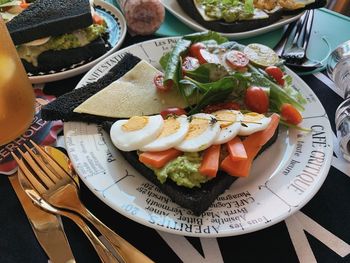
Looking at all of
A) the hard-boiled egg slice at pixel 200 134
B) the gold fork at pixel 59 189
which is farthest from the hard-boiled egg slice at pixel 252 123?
the gold fork at pixel 59 189

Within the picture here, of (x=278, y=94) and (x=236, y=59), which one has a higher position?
(x=236, y=59)

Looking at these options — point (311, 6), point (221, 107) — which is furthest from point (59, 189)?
point (311, 6)

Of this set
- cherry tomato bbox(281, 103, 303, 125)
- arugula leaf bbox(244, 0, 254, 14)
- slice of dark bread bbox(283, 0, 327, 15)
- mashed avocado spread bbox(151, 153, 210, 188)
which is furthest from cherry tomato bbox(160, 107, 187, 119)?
slice of dark bread bbox(283, 0, 327, 15)

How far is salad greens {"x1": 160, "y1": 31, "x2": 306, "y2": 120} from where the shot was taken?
1.60m

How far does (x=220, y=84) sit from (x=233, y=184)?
435mm

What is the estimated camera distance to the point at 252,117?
146 centimetres

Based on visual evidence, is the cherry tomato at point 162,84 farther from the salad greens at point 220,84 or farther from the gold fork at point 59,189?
the gold fork at point 59,189

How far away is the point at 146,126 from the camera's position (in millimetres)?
1378

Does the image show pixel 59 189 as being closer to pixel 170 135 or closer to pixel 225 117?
pixel 170 135

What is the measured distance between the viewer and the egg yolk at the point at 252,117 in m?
1.44

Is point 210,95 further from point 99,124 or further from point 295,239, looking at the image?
point 295,239

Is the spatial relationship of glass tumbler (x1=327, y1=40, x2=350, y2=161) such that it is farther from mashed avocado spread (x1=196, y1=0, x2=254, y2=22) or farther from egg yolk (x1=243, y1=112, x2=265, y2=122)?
mashed avocado spread (x1=196, y1=0, x2=254, y2=22)

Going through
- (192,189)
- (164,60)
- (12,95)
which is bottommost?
(192,189)

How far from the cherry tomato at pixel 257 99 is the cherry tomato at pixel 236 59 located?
17cm
